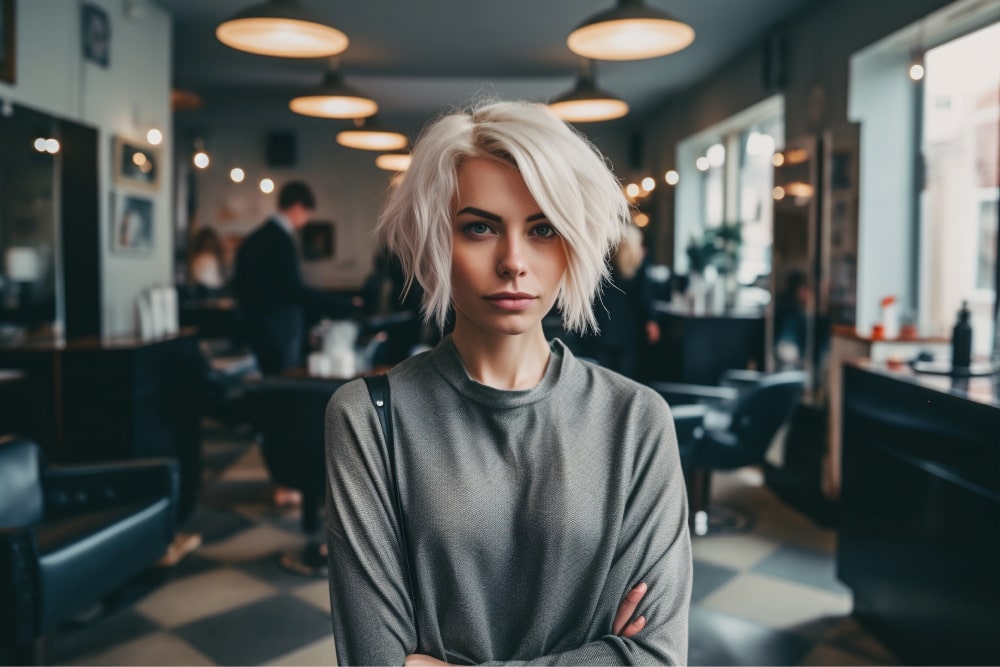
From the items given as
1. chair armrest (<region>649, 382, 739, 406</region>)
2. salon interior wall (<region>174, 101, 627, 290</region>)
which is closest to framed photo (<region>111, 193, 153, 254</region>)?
chair armrest (<region>649, 382, 739, 406</region>)

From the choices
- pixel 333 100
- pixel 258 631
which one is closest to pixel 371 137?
pixel 333 100

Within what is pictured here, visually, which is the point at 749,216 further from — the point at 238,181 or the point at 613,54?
the point at 238,181

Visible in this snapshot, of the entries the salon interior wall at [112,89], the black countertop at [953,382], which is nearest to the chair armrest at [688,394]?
the black countertop at [953,382]

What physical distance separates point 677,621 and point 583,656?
0.48 feet

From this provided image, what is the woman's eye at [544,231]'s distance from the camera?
→ 106 centimetres

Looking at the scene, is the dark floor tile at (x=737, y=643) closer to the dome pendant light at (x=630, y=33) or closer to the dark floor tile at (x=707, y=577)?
the dark floor tile at (x=707, y=577)

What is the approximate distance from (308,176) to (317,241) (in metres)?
0.94

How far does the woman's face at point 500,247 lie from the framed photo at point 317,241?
10.6 meters

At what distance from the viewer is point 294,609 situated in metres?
3.07

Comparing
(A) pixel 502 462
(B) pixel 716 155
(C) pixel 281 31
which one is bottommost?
(A) pixel 502 462

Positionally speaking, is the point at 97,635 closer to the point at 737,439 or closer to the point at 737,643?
the point at 737,643

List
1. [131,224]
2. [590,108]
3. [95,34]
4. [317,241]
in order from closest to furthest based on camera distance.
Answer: [95,34] → [131,224] → [590,108] → [317,241]

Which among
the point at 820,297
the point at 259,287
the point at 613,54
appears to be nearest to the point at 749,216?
the point at 820,297

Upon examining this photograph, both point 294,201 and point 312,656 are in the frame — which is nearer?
point 312,656
